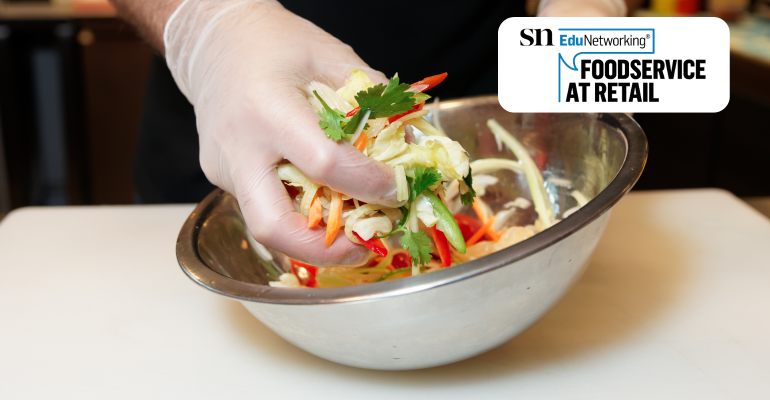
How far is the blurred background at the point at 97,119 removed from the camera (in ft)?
9.04

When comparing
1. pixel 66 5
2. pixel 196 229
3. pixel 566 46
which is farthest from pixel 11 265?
pixel 66 5

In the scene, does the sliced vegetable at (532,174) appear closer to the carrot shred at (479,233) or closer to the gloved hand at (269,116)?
the carrot shred at (479,233)

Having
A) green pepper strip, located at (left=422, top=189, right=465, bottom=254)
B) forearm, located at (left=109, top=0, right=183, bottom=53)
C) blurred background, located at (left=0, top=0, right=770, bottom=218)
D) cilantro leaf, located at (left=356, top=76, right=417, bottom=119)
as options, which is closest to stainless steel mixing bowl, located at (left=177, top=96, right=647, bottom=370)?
green pepper strip, located at (left=422, top=189, right=465, bottom=254)

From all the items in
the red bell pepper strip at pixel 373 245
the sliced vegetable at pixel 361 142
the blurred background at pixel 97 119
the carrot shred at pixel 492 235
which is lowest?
the blurred background at pixel 97 119

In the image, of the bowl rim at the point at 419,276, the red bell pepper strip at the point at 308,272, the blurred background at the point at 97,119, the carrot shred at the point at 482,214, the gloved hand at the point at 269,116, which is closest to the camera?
the bowl rim at the point at 419,276

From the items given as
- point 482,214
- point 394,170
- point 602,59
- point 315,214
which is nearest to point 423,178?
point 394,170

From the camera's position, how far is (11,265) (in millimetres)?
1166

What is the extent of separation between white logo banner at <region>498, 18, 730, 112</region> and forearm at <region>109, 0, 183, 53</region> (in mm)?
592

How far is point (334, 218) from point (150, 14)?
24.2 inches

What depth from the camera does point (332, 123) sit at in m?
0.73

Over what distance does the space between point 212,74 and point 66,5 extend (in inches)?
117

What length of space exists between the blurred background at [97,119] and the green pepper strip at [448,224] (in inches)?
95.6

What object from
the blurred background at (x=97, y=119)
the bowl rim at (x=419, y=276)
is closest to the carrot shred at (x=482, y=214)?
the bowl rim at (x=419, y=276)

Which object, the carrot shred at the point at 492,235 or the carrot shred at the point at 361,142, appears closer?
the carrot shred at the point at 361,142
